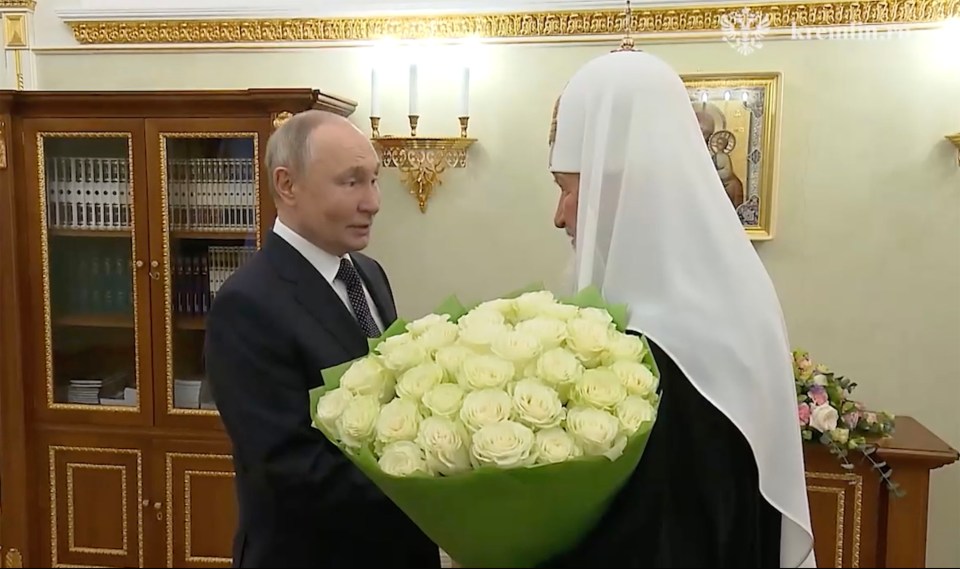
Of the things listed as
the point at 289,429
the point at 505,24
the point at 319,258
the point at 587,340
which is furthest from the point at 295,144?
the point at 505,24

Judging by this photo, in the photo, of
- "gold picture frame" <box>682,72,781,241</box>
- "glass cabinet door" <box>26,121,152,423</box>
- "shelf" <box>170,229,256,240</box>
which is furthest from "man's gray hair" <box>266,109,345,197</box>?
"gold picture frame" <box>682,72,781,241</box>

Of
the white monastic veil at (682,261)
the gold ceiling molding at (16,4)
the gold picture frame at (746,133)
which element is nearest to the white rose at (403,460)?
the white monastic veil at (682,261)

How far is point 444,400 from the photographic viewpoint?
2.92 feet

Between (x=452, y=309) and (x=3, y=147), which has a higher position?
(x=3, y=147)

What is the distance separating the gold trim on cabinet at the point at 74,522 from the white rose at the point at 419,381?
2592mm

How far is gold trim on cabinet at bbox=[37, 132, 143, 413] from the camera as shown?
3041 mm

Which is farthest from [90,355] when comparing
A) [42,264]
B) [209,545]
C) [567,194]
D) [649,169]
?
[649,169]

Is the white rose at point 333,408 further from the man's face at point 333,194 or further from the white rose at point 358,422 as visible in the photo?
the man's face at point 333,194

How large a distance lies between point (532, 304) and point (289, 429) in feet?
1.87

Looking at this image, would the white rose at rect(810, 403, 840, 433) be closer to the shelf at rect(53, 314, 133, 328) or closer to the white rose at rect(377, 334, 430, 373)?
the white rose at rect(377, 334, 430, 373)

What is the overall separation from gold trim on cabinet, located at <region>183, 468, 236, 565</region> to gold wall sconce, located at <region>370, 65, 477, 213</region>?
125 cm

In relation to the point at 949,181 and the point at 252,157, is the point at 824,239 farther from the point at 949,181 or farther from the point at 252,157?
the point at 252,157

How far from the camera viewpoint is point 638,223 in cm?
115

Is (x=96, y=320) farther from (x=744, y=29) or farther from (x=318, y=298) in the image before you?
(x=744, y=29)
